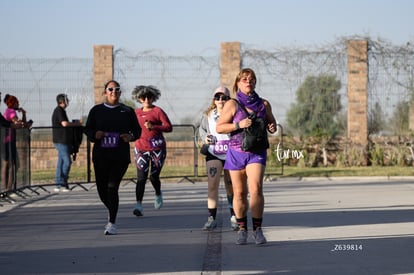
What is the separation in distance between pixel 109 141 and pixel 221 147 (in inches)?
56.2

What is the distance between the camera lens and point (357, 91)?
→ 2714 centimetres

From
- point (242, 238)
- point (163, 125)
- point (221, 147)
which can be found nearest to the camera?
point (242, 238)

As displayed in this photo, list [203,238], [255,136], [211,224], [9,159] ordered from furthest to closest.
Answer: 1. [9,159]
2. [211,224]
3. [203,238]
4. [255,136]

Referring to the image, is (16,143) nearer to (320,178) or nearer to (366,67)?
(320,178)

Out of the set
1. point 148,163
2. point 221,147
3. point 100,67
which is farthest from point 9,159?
point 100,67

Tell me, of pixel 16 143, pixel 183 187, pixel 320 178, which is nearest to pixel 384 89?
pixel 320 178

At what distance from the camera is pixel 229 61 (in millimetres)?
Answer: 27062

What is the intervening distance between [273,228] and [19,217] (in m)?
4.15

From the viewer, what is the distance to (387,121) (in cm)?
2723

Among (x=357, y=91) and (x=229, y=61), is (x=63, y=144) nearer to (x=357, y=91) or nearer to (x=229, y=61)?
(x=229, y=61)

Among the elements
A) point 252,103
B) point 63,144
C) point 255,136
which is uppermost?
point 252,103

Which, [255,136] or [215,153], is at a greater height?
[255,136]

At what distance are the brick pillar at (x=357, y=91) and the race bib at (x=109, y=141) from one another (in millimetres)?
15945

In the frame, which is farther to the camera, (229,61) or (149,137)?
(229,61)
